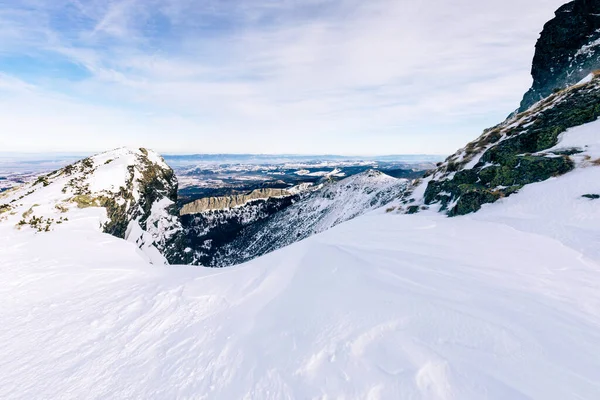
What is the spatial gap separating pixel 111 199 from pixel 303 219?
103542mm

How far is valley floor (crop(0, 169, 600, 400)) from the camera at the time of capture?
177 inches

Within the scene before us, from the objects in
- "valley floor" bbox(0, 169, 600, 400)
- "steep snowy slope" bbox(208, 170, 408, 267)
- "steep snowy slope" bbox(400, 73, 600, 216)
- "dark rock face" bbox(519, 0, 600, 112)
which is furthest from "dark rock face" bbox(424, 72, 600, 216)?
"steep snowy slope" bbox(208, 170, 408, 267)

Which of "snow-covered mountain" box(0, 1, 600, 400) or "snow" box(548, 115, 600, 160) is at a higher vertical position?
"snow" box(548, 115, 600, 160)

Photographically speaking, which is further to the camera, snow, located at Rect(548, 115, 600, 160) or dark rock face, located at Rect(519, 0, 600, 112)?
dark rock face, located at Rect(519, 0, 600, 112)

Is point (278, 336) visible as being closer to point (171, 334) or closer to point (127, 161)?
point (171, 334)

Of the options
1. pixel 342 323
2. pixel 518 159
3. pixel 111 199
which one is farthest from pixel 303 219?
pixel 342 323

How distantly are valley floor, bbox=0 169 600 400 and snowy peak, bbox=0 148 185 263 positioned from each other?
Result: 1678cm

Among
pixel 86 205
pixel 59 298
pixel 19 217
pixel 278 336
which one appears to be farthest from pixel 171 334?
pixel 86 205

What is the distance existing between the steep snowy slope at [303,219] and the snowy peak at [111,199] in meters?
62.8

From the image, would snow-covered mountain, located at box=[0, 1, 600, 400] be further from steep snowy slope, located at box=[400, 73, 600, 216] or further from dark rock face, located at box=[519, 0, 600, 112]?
dark rock face, located at box=[519, 0, 600, 112]

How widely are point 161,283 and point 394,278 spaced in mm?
9440

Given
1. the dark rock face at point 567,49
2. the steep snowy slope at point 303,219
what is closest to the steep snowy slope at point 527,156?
the dark rock face at point 567,49

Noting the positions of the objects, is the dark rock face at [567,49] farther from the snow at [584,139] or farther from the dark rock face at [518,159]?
the snow at [584,139]

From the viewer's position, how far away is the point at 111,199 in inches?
1409
